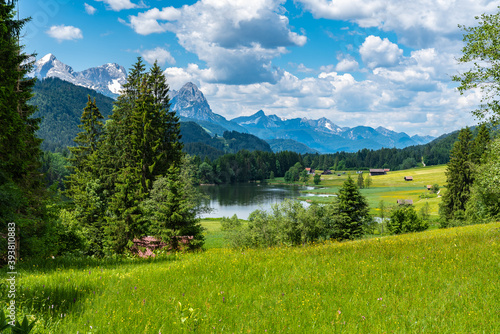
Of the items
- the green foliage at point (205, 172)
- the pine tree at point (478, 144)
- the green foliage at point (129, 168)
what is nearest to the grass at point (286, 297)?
the green foliage at point (129, 168)

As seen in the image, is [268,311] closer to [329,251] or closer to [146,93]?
[329,251]

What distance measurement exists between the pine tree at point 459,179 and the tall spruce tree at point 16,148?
61.2 metres

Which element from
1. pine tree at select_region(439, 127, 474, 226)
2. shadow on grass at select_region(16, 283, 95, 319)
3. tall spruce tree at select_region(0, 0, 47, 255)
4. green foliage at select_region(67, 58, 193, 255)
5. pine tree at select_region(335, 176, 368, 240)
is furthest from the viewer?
pine tree at select_region(439, 127, 474, 226)

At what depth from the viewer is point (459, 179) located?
5556 centimetres

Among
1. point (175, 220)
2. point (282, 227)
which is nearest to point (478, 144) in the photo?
point (282, 227)

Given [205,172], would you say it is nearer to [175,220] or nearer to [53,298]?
[175,220]

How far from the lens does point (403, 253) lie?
9.90 meters

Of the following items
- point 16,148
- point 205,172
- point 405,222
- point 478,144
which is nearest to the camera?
point 16,148

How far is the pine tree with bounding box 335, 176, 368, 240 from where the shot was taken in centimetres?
4700

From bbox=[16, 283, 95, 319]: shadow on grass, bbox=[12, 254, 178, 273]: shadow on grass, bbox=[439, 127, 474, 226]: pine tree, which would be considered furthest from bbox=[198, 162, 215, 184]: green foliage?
bbox=[16, 283, 95, 319]: shadow on grass

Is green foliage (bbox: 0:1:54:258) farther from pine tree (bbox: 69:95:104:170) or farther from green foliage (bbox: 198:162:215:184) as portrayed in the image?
green foliage (bbox: 198:162:215:184)

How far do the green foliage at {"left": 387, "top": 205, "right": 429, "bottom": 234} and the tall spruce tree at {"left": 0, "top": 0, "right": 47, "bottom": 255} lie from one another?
56960 millimetres

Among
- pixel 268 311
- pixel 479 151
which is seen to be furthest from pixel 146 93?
pixel 479 151

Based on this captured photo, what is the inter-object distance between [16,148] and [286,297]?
19224mm
